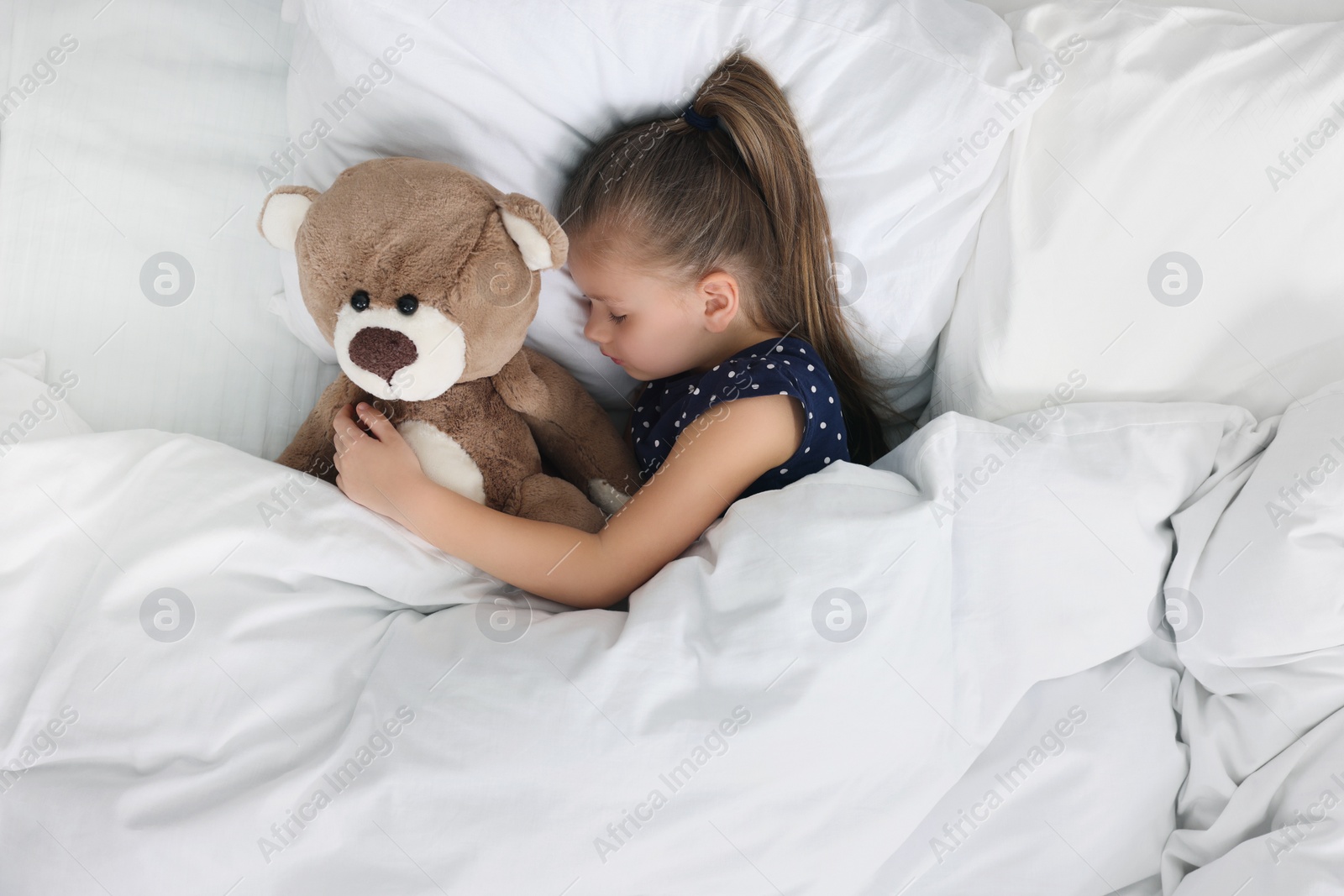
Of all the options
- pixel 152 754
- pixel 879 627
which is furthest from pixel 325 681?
pixel 879 627

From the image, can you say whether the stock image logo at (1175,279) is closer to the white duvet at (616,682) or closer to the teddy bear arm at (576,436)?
the white duvet at (616,682)

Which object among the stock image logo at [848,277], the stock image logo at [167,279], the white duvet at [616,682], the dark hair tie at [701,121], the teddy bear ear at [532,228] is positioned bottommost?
the white duvet at [616,682]

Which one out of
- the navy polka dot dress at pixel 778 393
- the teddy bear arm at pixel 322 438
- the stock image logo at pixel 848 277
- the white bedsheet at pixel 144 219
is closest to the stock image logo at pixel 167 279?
the white bedsheet at pixel 144 219

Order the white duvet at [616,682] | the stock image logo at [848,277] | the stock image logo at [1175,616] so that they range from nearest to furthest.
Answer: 1. the white duvet at [616,682]
2. the stock image logo at [1175,616]
3. the stock image logo at [848,277]

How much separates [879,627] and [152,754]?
0.64 metres

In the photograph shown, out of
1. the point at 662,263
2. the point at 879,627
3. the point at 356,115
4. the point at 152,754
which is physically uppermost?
the point at 356,115

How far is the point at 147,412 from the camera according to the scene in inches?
38.2

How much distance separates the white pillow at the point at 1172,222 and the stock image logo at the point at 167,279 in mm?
918

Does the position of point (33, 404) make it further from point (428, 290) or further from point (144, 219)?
point (428, 290)

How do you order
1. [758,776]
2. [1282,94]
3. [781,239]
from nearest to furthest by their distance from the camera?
1. [758,776]
2. [1282,94]
3. [781,239]

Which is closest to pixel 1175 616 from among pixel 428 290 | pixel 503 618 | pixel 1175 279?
pixel 1175 279

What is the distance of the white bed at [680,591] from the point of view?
0.71 m

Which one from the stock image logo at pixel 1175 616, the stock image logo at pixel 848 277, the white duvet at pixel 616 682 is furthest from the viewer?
the stock image logo at pixel 848 277

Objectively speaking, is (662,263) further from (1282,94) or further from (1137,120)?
(1282,94)
